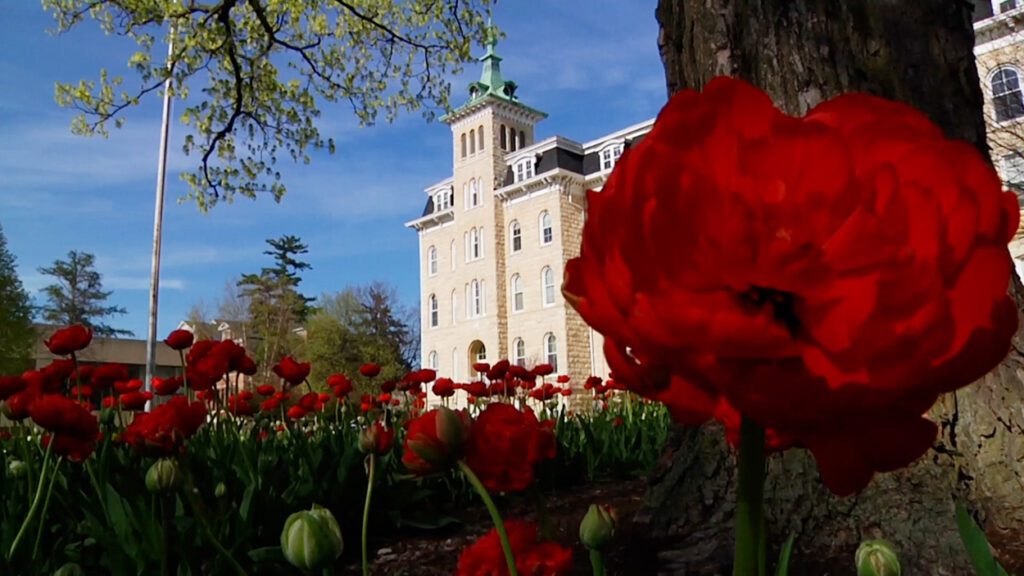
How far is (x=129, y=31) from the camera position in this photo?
9.68 meters

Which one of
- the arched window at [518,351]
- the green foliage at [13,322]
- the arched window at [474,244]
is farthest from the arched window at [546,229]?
the green foliage at [13,322]

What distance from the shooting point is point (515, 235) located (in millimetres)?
30016

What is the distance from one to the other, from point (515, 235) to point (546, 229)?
6.29 feet

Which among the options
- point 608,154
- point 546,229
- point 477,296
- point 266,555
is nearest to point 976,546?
point 266,555

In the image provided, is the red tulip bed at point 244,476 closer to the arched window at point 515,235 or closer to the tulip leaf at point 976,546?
the tulip leaf at point 976,546

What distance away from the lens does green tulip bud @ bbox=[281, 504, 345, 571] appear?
857 millimetres

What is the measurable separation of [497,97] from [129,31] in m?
22.6

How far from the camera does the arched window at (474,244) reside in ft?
102

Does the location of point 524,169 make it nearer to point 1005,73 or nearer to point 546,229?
point 546,229

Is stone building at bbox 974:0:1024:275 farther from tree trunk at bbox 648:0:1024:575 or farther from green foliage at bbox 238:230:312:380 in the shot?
green foliage at bbox 238:230:312:380

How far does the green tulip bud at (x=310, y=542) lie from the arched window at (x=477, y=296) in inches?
1172

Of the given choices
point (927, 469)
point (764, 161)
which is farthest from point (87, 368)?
point (764, 161)

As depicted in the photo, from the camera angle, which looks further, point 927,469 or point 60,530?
point 60,530

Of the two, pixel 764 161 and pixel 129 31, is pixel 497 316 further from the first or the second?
pixel 764 161
